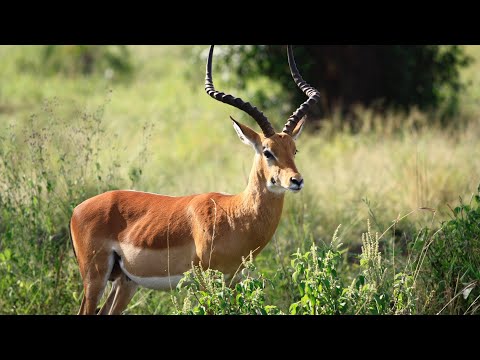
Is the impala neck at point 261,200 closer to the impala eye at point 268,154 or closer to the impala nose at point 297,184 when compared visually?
the impala eye at point 268,154

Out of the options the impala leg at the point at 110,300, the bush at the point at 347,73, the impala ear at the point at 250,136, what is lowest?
the impala leg at the point at 110,300

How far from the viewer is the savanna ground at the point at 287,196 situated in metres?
5.19

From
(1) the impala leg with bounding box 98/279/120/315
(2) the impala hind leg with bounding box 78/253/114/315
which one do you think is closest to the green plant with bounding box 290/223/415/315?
(2) the impala hind leg with bounding box 78/253/114/315

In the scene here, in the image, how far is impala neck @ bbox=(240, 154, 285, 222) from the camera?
5711 mm

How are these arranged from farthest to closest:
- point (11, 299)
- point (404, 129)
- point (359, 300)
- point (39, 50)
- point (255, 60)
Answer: point (39, 50)
point (255, 60)
point (404, 129)
point (11, 299)
point (359, 300)

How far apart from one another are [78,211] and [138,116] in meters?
9.89

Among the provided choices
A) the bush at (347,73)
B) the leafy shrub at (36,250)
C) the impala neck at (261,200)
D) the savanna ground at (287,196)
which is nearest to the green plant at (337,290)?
the savanna ground at (287,196)

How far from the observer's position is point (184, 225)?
5.84 metres

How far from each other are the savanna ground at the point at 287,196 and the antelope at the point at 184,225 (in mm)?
234

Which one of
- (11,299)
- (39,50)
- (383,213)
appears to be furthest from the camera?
(39,50)

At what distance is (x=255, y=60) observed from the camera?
14.1 meters

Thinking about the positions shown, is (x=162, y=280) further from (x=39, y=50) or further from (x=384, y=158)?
(x=39, y=50)

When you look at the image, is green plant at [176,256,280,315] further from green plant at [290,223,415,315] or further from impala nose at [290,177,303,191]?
impala nose at [290,177,303,191]

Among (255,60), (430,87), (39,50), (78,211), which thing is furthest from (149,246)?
(39,50)
